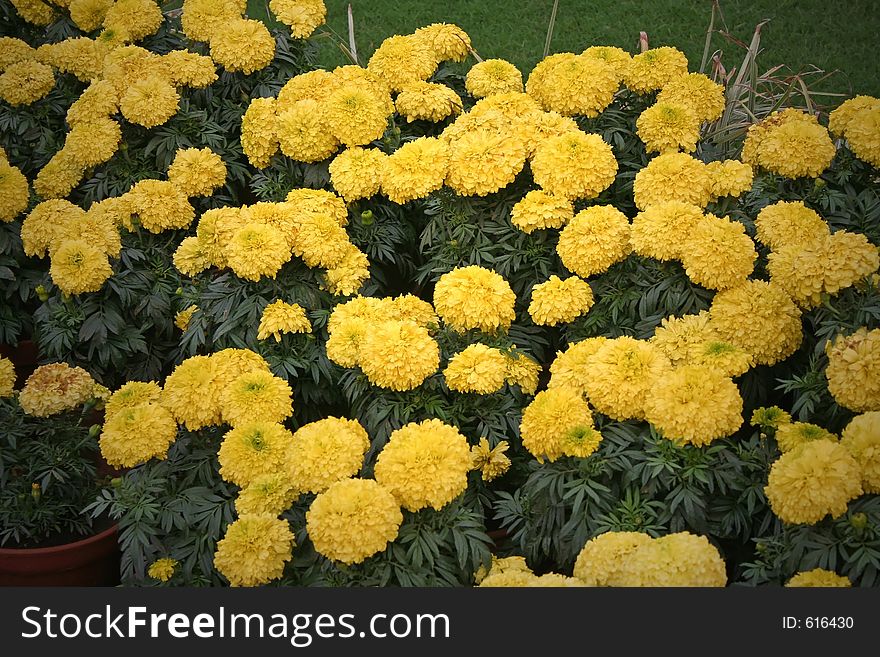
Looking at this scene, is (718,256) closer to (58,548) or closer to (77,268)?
(77,268)

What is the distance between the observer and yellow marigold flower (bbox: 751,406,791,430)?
262cm

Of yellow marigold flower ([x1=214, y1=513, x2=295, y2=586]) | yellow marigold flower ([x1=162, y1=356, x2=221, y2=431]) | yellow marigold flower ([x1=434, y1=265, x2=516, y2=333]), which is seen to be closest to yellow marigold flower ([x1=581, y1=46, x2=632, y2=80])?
yellow marigold flower ([x1=434, y1=265, x2=516, y2=333])

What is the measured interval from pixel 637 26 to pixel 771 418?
518 cm

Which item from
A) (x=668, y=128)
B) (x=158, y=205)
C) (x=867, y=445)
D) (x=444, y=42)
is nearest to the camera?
(x=867, y=445)

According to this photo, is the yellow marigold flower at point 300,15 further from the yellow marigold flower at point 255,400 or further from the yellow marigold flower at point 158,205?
the yellow marigold flower at point 255,400

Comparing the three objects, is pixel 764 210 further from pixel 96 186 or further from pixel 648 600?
pixel 96 186

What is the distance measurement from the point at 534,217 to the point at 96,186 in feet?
6.89

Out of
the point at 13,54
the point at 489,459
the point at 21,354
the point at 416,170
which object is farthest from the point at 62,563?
the point at 13,54

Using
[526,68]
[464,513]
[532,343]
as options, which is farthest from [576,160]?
[526,68]

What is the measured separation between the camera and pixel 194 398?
290 centimetres

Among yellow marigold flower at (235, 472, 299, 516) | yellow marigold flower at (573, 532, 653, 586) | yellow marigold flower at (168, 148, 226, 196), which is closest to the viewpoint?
yellow marigold flower at (573, 532, 653, 586)

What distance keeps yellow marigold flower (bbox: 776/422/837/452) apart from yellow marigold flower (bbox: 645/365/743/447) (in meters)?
0.12

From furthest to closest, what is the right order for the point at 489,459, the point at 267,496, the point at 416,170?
the point at 416,170 → the point at 489,459 → the point at 267,496

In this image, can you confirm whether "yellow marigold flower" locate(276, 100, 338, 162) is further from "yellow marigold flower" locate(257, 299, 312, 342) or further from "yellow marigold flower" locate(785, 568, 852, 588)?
"yellow marigold flower" locate(785, 568, 852, 588)
